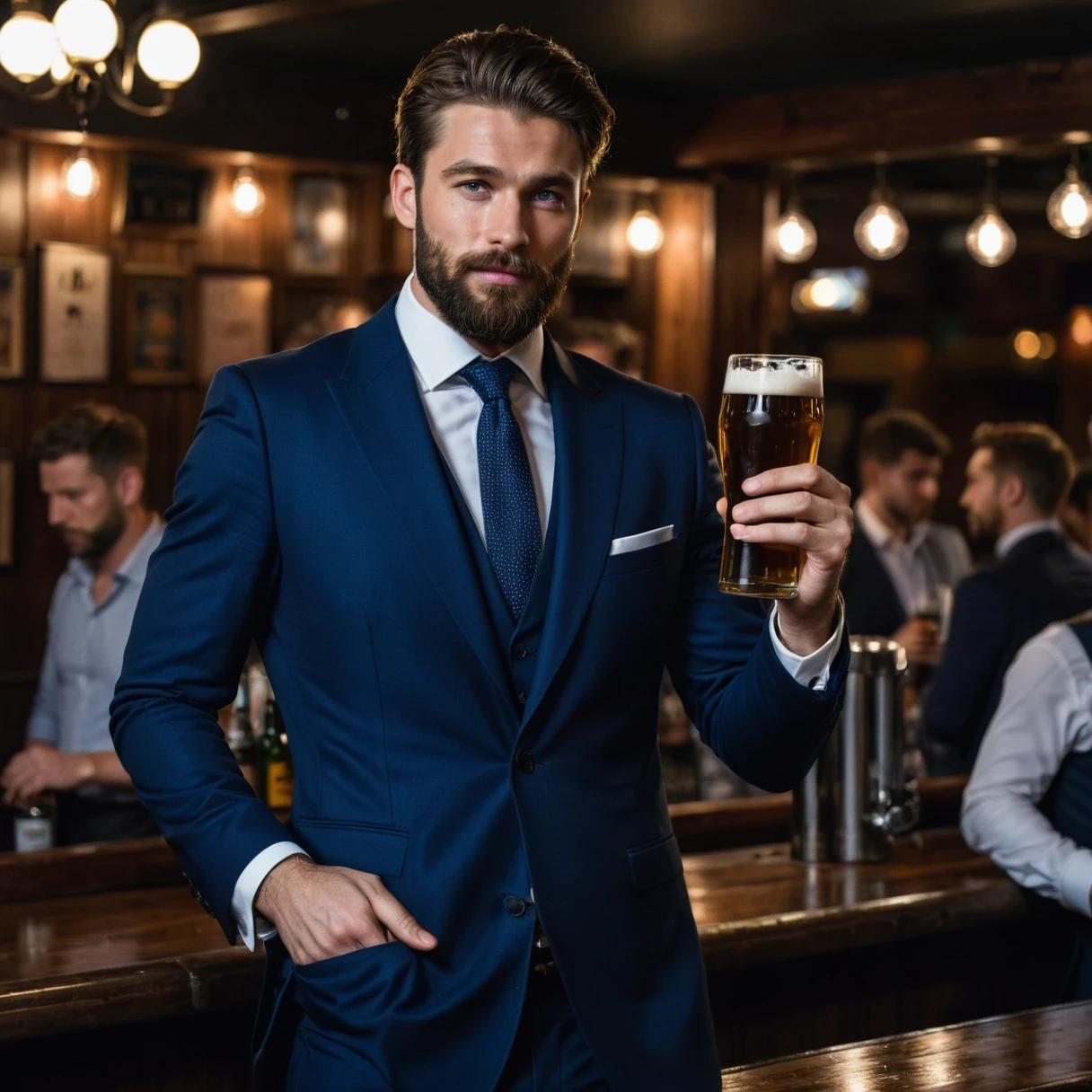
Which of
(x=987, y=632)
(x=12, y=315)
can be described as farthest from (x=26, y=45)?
(x=987, y=632)

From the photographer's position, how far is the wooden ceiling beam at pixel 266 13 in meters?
4.86

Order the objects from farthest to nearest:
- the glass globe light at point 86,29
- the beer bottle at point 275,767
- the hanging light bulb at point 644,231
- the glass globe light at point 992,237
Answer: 1. the hanging light bulb at point 644,231
2. the glass globe light at point 992,237
3. the glass globe light at point 86,29
4. the beer bottle at point 275,767

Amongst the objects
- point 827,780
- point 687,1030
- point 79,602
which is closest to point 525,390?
point 687,1030

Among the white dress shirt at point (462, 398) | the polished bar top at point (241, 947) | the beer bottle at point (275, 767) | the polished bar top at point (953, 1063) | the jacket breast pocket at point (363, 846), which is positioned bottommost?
the polished bar top at point (953, 1063)

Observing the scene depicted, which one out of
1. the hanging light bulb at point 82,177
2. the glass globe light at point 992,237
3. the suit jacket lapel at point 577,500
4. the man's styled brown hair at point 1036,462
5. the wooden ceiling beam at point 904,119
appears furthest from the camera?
the glass globe light at point 992,237

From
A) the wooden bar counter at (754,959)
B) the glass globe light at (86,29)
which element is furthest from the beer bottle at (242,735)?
the glass globe light at (86,29)

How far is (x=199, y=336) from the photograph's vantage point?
A: 5.98 meters

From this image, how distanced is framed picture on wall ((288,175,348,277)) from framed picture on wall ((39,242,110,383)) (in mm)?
781

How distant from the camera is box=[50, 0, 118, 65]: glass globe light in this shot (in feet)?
12.2

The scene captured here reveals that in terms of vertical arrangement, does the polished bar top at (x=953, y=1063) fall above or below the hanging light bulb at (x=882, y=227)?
below

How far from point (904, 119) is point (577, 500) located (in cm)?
→ 467

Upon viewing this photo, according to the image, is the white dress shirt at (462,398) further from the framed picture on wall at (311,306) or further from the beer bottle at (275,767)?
the framed picture on wall at (311,306)

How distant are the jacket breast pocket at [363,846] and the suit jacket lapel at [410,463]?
179mm

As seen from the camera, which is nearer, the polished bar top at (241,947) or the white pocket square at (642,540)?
the white pocket square at (642,540)
